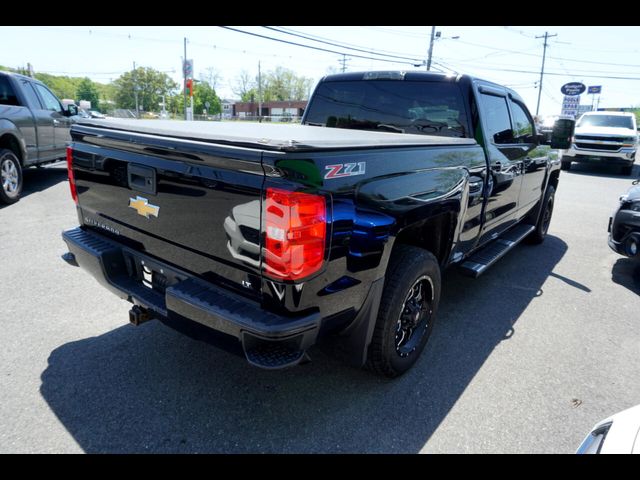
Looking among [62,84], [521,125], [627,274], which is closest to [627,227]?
[627,274]

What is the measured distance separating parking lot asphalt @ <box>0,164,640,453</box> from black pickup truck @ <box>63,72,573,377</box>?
355 millimetres

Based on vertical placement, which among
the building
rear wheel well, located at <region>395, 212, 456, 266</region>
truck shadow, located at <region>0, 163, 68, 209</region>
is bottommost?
truck shadow, located at <region>0, 163, 68, 209</region>

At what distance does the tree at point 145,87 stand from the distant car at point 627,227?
341 feet

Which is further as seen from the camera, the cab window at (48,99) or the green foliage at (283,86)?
the green foliage at (283,86)

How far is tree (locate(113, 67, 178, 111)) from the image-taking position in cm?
9419

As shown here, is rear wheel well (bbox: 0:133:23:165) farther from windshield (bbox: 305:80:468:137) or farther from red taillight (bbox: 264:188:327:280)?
red taillight (bbox: 264:188:327:280)

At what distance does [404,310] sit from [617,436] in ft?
4.45

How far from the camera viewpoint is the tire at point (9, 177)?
20.8ft

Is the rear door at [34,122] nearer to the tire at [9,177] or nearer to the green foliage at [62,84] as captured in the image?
the tire at [9,177]

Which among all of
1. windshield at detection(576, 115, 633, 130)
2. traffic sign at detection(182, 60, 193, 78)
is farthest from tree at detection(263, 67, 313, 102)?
windshield at detection(576, 115, 633, 130)

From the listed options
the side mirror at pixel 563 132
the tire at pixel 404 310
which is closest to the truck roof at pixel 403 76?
the side mirror at pixel 563 132

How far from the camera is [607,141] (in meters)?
14.3

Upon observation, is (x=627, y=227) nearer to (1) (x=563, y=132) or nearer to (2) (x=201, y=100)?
(1) (x=563, y=132)
